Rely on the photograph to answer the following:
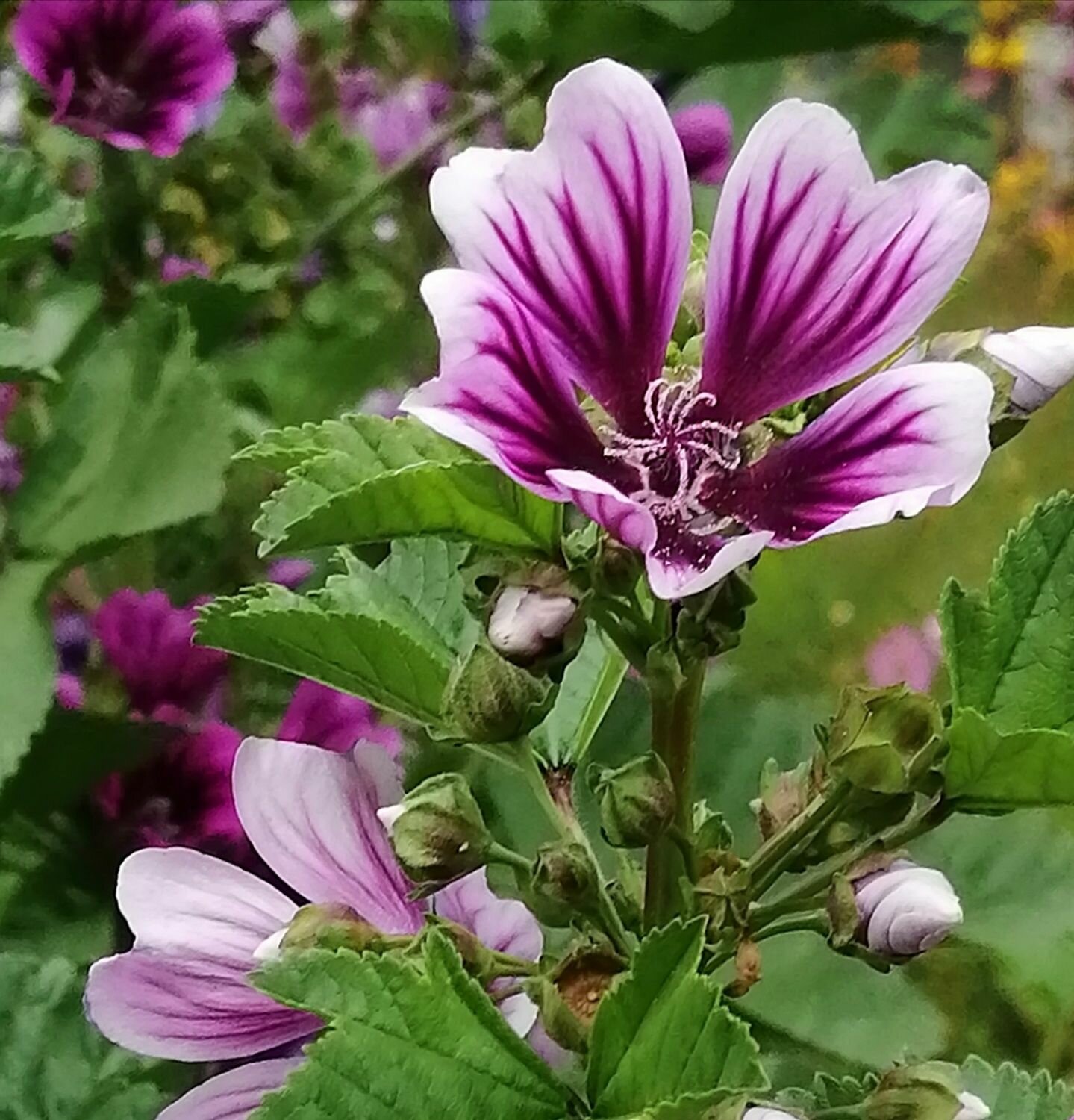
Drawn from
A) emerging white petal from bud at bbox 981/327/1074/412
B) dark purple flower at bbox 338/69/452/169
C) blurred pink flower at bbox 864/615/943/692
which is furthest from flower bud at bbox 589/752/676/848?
blurred pink flower at bbox 864/615/943/692

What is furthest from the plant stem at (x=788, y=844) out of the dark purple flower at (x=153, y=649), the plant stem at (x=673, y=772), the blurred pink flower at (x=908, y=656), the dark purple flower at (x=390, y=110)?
the blurred pink flower at (x=908, y=656)

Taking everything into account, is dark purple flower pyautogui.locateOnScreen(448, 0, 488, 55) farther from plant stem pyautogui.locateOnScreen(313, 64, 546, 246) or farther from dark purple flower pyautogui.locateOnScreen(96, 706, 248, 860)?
dark purple flower pyautogui.locateOnScreen(96, 706, 248, 860)

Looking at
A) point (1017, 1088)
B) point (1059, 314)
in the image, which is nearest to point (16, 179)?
point (1017, 1088)

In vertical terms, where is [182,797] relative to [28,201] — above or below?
below

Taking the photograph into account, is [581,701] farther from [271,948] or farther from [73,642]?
[73,642]

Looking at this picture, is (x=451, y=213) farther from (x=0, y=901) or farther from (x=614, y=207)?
(x=0, y=901)

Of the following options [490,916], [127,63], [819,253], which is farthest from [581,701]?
[127,63]

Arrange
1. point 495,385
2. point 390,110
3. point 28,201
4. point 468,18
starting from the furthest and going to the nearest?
point 390,110 → point 468,18 → point 28,201 → point 495,385

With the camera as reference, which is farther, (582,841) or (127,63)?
(127,63)
